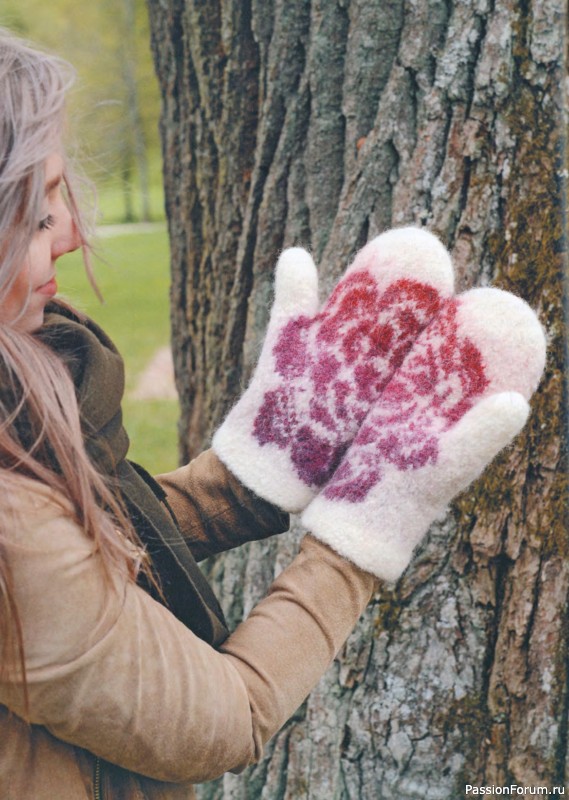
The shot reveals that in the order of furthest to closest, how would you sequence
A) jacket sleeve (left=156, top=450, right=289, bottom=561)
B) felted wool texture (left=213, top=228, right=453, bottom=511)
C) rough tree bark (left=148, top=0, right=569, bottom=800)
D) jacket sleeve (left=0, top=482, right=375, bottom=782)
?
rough tree bark (left=148, top=0, right=569, bottom=800)
jacket sleeve (left=156, top=450, right=289, bottom=561)
felted wool texture (left=213, top=228, right=453, bottom=511)
jacket sleeve (left=0, top=482, right=375, bottom=782)

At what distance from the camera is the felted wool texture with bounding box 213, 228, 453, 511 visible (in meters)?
1.30

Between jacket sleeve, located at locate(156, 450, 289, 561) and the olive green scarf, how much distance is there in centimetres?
15

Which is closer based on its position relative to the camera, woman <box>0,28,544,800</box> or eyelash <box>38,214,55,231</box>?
woman <box>0,28,544,800</box>

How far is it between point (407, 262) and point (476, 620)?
767mm

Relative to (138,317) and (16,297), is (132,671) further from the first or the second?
(138,317)

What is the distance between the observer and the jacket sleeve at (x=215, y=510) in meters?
1.45

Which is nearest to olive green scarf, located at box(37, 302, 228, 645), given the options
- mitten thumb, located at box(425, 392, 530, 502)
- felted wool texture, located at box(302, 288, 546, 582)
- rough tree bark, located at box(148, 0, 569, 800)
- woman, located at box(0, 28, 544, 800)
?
woman, located at box(0, 28, 544, 800)

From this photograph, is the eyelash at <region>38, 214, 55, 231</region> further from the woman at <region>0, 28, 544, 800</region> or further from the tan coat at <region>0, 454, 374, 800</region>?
the tan coat at <region>0, 454, 374, 800</region>

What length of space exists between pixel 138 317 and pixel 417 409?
9.20 meters

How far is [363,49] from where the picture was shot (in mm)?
1668

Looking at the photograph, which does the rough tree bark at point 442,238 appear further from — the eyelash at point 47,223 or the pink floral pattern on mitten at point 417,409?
the eyelash at point 47,223

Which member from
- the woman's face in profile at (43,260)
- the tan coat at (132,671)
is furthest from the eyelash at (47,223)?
the tan coat at (132,671)

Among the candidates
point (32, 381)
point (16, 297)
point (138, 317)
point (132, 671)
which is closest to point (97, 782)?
point (132, 671)

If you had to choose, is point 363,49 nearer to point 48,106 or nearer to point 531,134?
point 531,134
